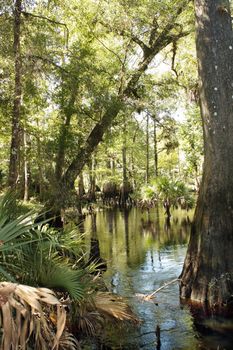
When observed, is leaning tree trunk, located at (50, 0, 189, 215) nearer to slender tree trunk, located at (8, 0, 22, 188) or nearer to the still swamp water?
the still swamp water

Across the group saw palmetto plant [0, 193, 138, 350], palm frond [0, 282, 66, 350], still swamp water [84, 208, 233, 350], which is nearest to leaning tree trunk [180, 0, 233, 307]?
still swamp water [84, 208, 233, 350]

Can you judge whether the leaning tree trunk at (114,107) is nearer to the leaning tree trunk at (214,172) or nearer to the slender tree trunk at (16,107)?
the slender tree trunk at (16,107)

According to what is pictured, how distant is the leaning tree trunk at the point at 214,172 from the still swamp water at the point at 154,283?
0.62 meters

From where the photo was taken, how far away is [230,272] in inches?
290

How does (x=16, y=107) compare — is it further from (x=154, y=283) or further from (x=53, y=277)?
(x=53, y=277)

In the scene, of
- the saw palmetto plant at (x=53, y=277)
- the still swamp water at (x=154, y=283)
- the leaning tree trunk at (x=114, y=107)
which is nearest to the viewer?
the saw palmetto plant at (x=53, y=277)

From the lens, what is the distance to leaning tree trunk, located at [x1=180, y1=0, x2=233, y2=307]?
24.5 feet

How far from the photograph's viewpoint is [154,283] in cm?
973

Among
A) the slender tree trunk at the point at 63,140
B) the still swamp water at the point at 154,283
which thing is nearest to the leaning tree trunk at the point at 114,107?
the slender tree trunk at the point at 63,140

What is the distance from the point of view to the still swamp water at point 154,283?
249 inches

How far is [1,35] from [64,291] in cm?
816

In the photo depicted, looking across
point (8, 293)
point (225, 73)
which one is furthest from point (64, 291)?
point (225, 73)

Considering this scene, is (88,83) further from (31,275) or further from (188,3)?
(31,275)

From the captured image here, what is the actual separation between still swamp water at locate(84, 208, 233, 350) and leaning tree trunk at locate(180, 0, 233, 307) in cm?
62
